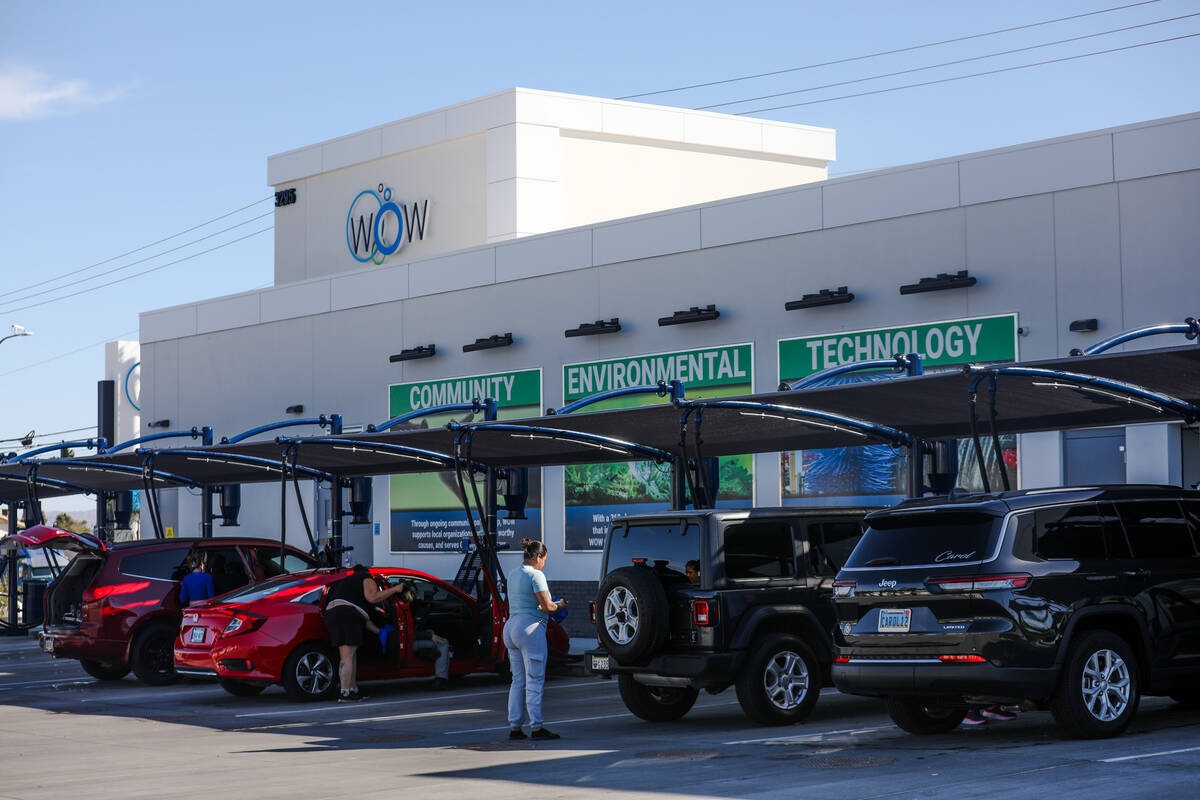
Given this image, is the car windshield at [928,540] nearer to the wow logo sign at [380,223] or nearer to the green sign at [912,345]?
the green sign at [912,345]

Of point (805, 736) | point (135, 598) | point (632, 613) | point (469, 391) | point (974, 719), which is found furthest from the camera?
point (469, 391)

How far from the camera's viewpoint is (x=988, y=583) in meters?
10.4

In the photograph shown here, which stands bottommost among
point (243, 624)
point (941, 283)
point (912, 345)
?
point (243, 624)

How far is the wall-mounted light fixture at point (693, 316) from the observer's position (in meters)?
23.3

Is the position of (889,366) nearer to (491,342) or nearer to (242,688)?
(242,688)

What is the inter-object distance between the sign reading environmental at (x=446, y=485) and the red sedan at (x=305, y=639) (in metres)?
8.57

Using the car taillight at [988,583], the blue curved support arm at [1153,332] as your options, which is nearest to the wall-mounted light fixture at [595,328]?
the blue curved support arm at [1153,332]

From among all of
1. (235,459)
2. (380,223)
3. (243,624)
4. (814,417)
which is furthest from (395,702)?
(380,223)

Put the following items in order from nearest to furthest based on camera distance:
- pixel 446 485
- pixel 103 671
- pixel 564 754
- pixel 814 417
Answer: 1. pixel 564 754
2. pixel 814 417
3. pixel 103 671
4. pixel 446 485

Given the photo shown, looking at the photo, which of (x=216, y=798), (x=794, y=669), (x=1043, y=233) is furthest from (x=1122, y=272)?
(x=216, y=798)

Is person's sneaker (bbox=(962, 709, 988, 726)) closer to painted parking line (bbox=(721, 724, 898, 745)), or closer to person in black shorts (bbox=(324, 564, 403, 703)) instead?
painted parking line (bbox=(721, 724, 898, 745))

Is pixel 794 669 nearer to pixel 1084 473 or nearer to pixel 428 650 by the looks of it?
pixel 428 650

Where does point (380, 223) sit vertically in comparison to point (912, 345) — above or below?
above

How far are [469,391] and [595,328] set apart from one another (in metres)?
3.58
